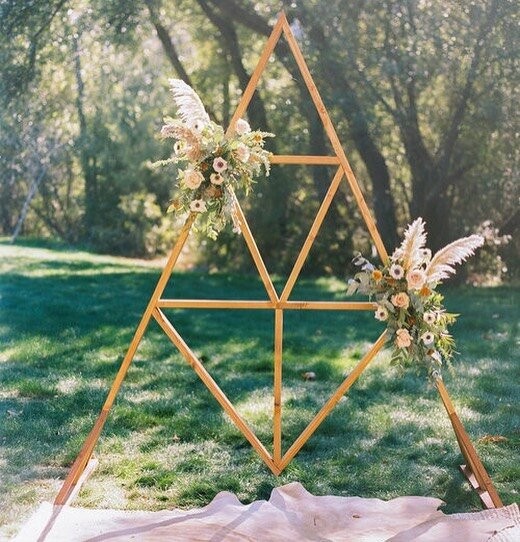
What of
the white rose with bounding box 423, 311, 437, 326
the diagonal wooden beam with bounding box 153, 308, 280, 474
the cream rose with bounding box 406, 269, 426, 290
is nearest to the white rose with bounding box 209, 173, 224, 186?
the diagonal wooden beam with bounding box 153, 308, 280, 474

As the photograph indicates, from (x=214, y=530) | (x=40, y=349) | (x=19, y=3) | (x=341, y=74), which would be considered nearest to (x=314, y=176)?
(x=341, y=74)

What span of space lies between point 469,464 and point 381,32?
6.83 metres

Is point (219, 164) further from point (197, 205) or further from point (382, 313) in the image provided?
point (382, 313)

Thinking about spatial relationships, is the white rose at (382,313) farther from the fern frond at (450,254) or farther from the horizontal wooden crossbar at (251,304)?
Answer: the fern frond at (450,254)

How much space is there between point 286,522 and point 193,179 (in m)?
1.37

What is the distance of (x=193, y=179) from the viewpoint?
3697 millimetres

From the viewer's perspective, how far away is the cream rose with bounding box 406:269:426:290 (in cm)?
368

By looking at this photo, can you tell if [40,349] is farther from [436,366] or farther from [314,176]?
[314,176]

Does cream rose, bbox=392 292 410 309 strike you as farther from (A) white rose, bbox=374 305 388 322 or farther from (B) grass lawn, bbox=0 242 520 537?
(B) grass lawn, bbox=0 242 520 537

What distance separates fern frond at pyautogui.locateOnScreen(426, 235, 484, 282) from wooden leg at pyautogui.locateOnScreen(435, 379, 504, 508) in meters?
0.44

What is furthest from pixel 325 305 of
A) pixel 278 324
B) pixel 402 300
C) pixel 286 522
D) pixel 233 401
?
pixel 233 401

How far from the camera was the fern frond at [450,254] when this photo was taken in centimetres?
365

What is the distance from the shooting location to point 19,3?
386 inches

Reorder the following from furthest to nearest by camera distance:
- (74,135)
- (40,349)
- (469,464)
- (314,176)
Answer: (74,135)
(314,176)
(40,349)
(469,464)
